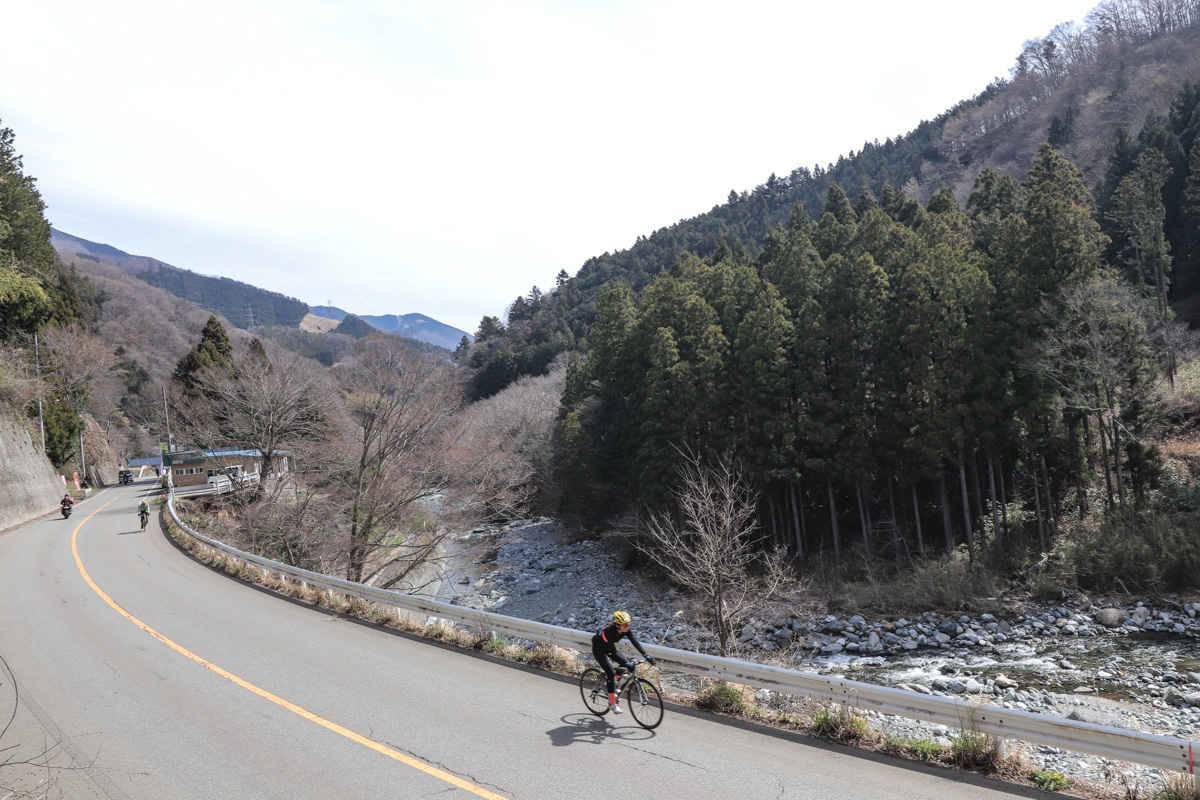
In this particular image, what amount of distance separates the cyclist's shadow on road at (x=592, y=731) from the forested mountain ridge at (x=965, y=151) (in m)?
51.2

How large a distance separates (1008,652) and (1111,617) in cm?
356

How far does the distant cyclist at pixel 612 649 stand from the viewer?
7.14m

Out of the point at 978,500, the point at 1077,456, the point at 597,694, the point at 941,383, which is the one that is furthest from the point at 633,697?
the point at 1077,456

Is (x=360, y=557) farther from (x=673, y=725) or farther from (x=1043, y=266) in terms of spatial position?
(x=1043, y=266)

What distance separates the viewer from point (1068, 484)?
995 inches

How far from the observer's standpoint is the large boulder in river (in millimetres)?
18016

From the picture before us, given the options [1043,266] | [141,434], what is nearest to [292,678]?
[1043,266]

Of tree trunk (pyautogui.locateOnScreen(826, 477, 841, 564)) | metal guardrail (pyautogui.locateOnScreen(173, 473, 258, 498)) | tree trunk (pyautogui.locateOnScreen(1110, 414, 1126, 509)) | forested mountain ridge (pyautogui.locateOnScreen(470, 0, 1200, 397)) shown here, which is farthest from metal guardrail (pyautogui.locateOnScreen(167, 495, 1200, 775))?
forested mountain ridge (pyautogui.locateOnScreen(470, 0, 1200, 397))

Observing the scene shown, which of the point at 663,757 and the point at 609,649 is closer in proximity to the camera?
the point at 663,757

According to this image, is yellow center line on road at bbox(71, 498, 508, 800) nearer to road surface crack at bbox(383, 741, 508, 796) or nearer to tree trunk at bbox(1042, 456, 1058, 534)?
road surface crack at bbox(383, 741, 508, 796)

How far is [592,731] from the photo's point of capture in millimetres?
6988

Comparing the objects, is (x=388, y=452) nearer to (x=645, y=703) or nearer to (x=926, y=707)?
(x=645, y=703)

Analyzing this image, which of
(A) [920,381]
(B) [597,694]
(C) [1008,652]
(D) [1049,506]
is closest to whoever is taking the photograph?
(B) [597,694]

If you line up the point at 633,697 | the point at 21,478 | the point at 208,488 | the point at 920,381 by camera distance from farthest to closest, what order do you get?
1. the point at 208,488
2. the point at 21,478
3. the point at 920,381
4. the point at 633,697
